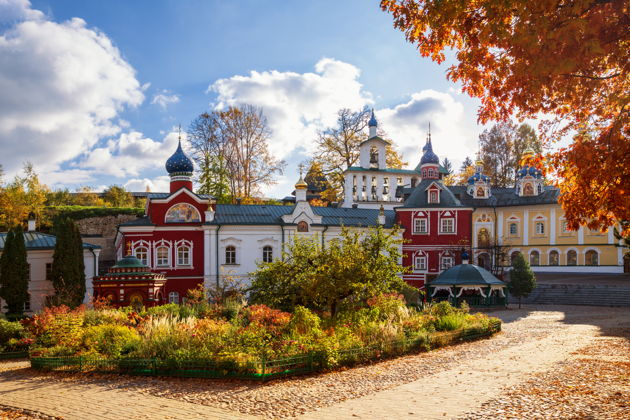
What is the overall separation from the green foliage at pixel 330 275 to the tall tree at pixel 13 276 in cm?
1485

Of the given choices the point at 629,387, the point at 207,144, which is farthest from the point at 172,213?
the point at 629,387

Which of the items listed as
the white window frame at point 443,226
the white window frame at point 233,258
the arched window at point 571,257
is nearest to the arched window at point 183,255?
the white window frame at point 233,258

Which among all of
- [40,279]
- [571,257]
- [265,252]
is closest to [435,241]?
[265,252]

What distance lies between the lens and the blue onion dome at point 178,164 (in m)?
34.9

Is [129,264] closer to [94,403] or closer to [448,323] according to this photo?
[448,323]

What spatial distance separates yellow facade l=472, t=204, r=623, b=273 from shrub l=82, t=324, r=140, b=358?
106ft

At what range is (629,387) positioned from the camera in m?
10.5

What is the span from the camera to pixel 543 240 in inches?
1754

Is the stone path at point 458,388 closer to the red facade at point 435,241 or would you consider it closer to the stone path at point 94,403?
the stone path at point 94,403

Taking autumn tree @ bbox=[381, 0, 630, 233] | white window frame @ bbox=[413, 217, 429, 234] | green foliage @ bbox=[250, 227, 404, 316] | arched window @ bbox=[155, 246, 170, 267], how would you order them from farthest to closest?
white window frame @ bbox=[413, 217, 429, 234]
arched window @ bbox=[155, 246, 170, 267]
green foliage @ bbox=[250, 227, 404, 316]
autumn tree @ bbox=[381, 0, 630, 233]

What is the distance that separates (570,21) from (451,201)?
107 ft

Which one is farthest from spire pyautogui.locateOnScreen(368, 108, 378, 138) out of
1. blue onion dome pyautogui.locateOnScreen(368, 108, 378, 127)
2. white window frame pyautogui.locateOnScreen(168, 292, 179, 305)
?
white window frame pyautogui.locateOnScreen(168, 292, 179, 305)

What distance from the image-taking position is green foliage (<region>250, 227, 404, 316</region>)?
58.0 ft

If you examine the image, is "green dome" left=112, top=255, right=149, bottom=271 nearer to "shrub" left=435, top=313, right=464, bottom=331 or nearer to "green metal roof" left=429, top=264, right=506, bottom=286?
"shrub" left=435, top=313, right=464, bottom=331
